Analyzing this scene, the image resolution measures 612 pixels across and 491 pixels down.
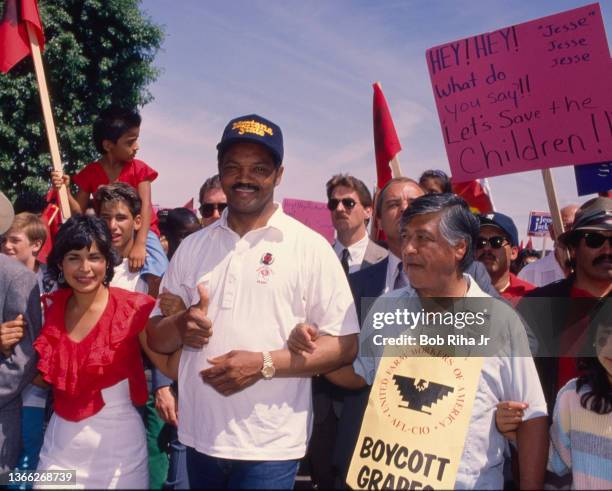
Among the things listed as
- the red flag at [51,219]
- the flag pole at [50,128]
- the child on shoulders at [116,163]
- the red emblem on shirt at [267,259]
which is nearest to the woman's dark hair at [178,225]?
the child on shoulders at [116,163]

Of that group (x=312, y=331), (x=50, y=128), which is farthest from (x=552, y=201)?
(x=50, y=128)

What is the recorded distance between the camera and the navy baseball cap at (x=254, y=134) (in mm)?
2486

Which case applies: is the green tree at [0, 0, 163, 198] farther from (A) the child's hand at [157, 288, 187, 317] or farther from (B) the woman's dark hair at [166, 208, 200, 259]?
(A) the child's hand at [157, 288, 187, 317]

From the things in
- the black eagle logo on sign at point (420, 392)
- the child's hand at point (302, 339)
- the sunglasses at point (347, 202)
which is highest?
the sunglasses at point (347, 202)

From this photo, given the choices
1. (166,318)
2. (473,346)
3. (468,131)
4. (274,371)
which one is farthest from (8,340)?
(468,131)

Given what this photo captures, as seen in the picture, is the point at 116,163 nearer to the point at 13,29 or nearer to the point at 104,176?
the point at 104,176

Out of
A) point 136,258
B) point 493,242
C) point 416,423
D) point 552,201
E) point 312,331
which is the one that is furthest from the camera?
point 552,201

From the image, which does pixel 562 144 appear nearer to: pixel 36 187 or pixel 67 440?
pixel 67 440

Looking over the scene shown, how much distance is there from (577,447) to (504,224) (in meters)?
1.80

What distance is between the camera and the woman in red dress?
8.39ft

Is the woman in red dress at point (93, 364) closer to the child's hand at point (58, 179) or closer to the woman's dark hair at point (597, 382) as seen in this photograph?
the child's hand at point (58, 179)

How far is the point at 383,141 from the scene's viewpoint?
5.30 metres

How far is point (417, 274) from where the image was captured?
2291 millimetres

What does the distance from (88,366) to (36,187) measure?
42.7 feet
